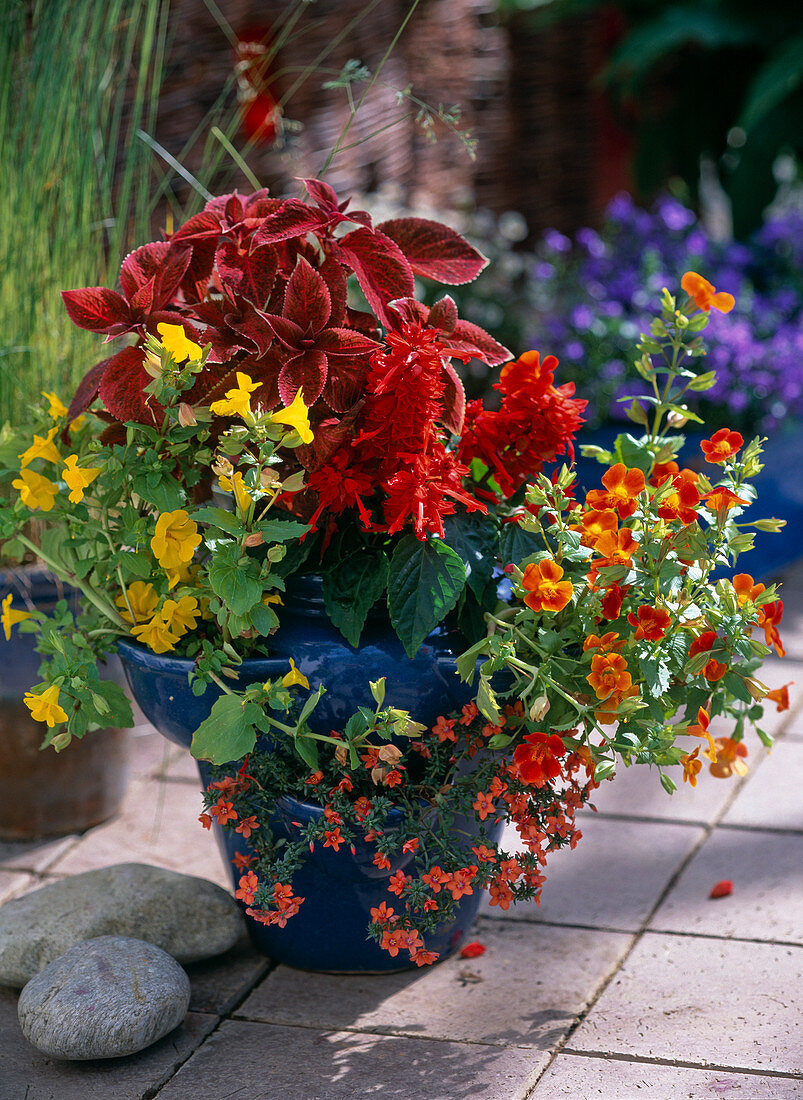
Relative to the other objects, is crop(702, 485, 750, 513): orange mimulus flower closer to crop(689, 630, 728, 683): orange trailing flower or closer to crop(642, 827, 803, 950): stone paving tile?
crop(689, 630, 728, 683): orange trailing flower

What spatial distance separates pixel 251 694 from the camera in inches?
58.1

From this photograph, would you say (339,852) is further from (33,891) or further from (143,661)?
(33,891)

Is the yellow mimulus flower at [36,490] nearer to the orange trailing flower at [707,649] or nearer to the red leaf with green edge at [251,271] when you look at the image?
the red leaf with green edge at [251,271]

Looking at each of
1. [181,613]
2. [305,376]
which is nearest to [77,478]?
[181,613]

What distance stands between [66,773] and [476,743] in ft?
3.13

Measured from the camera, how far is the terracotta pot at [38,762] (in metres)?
2.11

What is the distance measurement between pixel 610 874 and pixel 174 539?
3.33 feet

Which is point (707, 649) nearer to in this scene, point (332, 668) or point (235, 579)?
point (332, 668)

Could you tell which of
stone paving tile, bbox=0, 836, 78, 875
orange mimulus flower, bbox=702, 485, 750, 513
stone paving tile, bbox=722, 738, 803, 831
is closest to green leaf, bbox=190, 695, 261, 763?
orange mimulus flower, bbox=702, 485, 750, 513

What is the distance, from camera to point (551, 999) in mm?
1694

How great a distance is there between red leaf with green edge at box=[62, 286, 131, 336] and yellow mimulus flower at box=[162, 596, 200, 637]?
379 millimetres

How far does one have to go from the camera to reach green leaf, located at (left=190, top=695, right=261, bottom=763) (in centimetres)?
148

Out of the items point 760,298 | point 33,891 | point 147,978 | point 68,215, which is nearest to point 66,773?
point 33,891

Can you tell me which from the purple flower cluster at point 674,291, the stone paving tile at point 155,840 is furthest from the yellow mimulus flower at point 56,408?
the purple flower cluster at point 674,291
